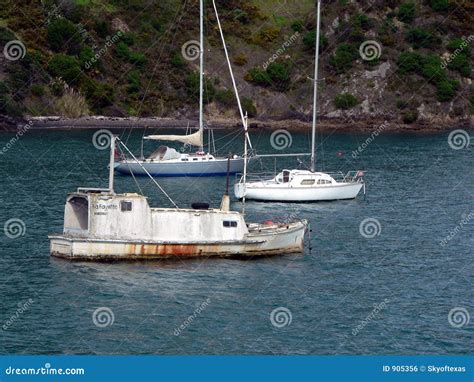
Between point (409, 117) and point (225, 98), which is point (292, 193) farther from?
point (409, 117)

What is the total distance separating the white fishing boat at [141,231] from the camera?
5688cm

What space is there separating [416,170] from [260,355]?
212 ft

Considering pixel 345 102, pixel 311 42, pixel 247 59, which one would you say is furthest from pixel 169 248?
pixel 311 42

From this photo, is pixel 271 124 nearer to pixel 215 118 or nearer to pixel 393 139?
pixel 215 118

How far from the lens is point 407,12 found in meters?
186

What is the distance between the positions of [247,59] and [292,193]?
306 ft

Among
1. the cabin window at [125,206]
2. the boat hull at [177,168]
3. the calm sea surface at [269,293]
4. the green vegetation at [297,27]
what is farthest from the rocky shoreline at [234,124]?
the cabin window at [125,206]

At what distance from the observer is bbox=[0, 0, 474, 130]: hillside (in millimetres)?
162737

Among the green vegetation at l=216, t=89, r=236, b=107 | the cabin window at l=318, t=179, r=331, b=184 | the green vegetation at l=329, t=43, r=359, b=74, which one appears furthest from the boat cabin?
the green vegetation at l=329, t=43, r=359, b=74

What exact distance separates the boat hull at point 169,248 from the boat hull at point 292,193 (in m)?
22.8

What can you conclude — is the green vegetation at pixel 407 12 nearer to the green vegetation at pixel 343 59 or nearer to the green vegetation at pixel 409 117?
the green vegetation at pixel 343 59

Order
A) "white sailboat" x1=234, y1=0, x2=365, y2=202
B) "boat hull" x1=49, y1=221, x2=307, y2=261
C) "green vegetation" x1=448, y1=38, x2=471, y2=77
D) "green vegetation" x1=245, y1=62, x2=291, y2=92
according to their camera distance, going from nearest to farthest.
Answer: "boat hull" x1=49, y1=221, x2=307, y2=261 < "white sailboat" x1=234, y1=0, x2=365, y2=202 < "green vegetation" x1=245, y1=62, x2=291, y2=92 < "green vegetation" x1=448, y1=38, x2=471, y2=77

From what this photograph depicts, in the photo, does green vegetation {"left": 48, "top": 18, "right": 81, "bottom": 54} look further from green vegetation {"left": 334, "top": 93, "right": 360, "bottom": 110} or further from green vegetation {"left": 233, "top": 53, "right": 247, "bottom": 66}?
green vegetation {"left": 334, "top": 93, "right": 360, "bottom": 110}

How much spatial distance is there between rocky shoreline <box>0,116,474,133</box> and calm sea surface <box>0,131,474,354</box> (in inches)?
2677
